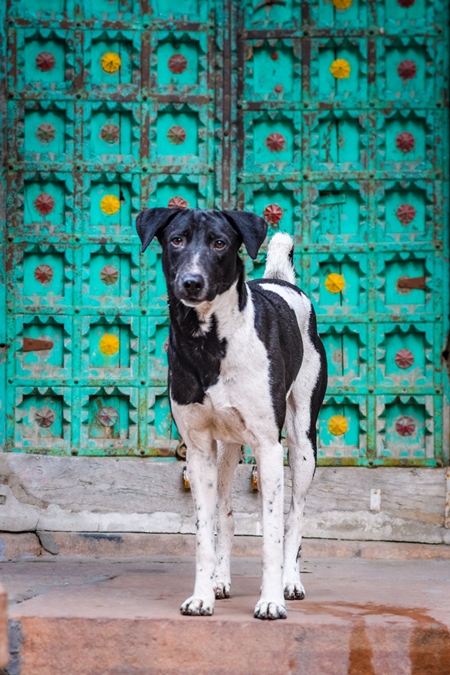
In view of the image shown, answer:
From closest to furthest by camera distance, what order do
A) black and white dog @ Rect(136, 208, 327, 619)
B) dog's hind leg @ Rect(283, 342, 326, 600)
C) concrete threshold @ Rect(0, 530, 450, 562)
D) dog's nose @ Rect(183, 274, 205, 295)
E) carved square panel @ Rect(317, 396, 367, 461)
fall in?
dog's nose @ Rect(183, 274, 205, 295) < black and white dog @ Rect(136, 208, 327, 619) < dog's hind leg @ Rect(283, 342, 326, 600) < concrete threshold @ Rect(0, 530, 450, 562) < carved square panel @ Rect(317, 396, 367, 461)

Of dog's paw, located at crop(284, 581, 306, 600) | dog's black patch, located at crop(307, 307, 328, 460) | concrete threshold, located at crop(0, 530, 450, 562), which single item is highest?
dog's black patch, located at crop(307, 307, 328, 460)

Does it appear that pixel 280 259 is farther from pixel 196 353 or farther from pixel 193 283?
pixel 193 283

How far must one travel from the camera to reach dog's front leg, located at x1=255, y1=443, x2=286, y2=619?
13.1ft

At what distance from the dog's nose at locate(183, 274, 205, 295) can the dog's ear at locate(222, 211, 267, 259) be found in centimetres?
29

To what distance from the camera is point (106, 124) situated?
6695 mm

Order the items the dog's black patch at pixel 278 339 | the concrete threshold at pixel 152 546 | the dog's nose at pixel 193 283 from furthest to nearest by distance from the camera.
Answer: the concrete threshold at pixel 152 546 → the dog's black patch at pixel 278 339 → the dog's nose at pixel 193 283

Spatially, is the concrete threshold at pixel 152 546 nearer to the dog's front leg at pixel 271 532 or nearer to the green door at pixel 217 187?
the green door at pixel 217 187

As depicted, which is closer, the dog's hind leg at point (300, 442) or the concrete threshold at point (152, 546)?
the dog's hind leg at point (300, 442)

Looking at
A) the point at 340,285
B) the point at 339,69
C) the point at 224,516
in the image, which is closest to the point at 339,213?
Answer: the point at 340,285

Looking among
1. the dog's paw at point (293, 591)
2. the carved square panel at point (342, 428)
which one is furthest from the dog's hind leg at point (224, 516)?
the carved square panel at point (342, 428)

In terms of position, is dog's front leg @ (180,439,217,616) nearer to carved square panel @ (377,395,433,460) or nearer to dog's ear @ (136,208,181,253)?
dog's ear @ (136,208,181,253)

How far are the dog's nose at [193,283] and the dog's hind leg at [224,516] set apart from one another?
1.06 meters

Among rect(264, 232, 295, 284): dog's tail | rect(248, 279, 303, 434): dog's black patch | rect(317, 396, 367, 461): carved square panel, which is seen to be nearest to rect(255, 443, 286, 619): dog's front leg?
rect(248, 279, 303, 434): dog's black patch

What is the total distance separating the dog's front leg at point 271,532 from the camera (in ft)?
13.1
